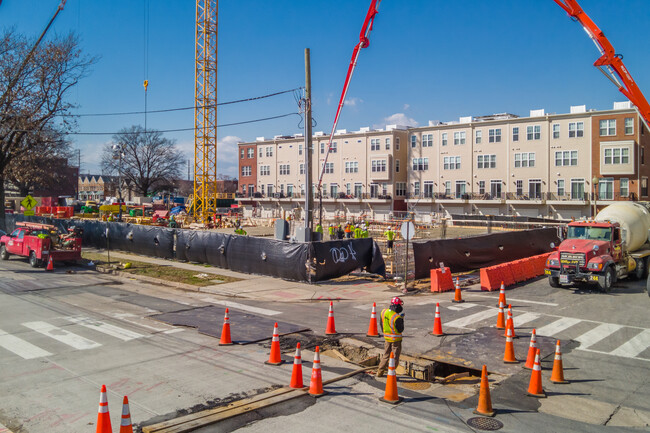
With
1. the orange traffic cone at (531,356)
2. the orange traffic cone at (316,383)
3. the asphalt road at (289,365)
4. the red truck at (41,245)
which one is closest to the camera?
the asphalt road at (289,365)

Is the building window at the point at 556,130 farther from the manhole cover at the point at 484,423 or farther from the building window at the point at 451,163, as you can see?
the manhole cover at the point at 484,423

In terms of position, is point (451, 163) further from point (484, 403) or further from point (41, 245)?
point (484, 403)

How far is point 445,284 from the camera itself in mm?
19531

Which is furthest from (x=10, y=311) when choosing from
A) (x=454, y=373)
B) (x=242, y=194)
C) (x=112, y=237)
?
(x=242, y=194)

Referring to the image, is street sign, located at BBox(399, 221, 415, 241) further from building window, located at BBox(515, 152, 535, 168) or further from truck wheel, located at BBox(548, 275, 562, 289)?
building window, located at BBox(515, 152, 535, 168)

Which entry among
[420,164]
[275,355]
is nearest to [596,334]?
[275,355]

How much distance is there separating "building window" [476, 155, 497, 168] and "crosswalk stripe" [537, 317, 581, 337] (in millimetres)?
47255

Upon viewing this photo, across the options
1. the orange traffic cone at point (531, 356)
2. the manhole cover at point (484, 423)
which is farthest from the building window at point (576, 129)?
the manhole cover at point (484, 423)

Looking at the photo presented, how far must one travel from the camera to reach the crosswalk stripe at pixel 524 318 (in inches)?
558

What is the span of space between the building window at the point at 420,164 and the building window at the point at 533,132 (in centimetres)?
1291

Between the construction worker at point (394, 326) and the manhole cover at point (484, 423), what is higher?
the construction worker at point (394, 326)

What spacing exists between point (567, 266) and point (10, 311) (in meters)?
18.4

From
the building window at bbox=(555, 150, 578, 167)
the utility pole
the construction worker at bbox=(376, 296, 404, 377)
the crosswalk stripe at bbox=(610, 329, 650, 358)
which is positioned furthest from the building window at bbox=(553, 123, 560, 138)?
the construction worker at bbox=(376, 296, 404, 377)

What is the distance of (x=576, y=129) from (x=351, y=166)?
1120 inches
